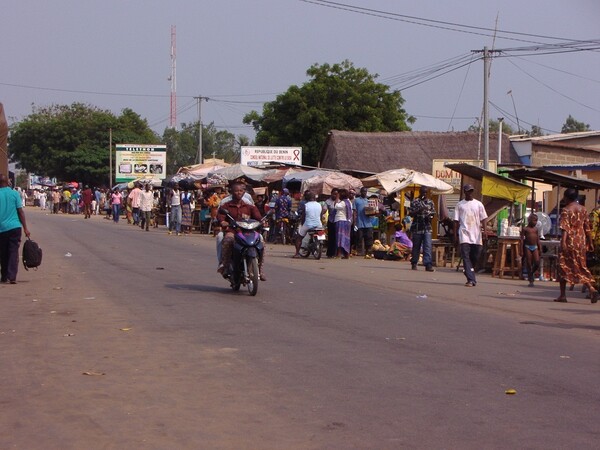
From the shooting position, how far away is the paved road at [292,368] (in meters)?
5.70

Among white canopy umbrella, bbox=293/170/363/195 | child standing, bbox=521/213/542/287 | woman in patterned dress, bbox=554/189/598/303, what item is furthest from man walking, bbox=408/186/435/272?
white canopy umbrella, bbox=293/170/363/195

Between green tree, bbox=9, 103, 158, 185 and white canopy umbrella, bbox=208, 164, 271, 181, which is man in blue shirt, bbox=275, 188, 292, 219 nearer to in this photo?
white canopy umbrella, bbox=208, 164, 271, 181

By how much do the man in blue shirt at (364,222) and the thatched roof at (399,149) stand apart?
17269 millimetres

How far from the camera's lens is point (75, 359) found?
8.08 meters

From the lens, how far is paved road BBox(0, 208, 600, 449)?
5.70 m

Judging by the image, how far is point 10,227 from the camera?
14.3 meters

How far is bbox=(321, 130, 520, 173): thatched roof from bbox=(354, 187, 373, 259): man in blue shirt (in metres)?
17.3

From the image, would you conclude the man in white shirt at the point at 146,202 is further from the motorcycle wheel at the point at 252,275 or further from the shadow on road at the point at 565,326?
the shadow on road at the point at 565,326

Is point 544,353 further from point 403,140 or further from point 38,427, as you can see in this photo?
point 403,140

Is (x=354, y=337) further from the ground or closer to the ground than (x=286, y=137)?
closer to the ground

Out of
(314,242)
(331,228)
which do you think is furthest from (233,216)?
(331,228)

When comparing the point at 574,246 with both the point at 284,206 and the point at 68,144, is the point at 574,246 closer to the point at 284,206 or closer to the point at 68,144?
the point at 284,206

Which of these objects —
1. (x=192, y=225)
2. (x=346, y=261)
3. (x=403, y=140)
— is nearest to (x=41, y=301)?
(x=346, y=261)

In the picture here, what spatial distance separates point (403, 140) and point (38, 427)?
3833cm
